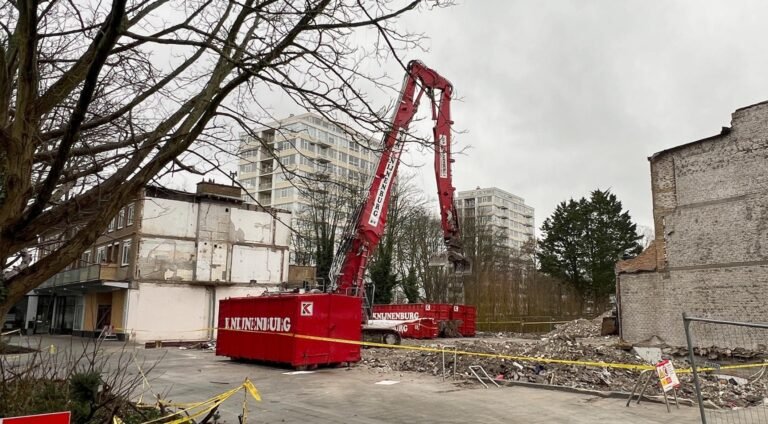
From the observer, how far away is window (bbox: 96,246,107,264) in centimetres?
3842

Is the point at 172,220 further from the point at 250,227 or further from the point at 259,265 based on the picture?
the point at 259,265

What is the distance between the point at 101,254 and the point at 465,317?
83.5 ft

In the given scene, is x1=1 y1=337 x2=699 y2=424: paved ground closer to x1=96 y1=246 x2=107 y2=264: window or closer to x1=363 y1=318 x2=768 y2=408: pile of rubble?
x1=363 y1=318 x2=768 y2=408: pile of rubble

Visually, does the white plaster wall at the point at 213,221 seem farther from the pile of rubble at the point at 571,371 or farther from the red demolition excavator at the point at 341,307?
the pile of rubble at the point at 571,371

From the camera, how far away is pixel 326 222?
1741 inches

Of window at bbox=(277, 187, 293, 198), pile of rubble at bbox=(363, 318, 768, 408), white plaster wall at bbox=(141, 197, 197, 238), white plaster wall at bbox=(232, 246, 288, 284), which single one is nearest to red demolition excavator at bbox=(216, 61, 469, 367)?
pile of rubble at bbox=(363, 318, 768, 408)

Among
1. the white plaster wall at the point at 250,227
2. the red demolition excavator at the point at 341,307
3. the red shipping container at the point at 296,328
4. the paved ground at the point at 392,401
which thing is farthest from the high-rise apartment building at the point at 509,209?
the paved ground at the point at 392,401

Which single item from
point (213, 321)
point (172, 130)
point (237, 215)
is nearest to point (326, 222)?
point (237, 215)

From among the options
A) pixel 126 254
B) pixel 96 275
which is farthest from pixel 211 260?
pixel 96 275

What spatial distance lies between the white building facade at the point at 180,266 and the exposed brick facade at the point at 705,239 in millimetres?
18587

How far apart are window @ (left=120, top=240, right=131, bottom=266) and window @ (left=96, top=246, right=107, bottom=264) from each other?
4.65 m

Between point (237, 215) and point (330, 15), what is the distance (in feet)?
106

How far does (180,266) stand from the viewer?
34.2 metres

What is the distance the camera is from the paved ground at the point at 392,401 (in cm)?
938
